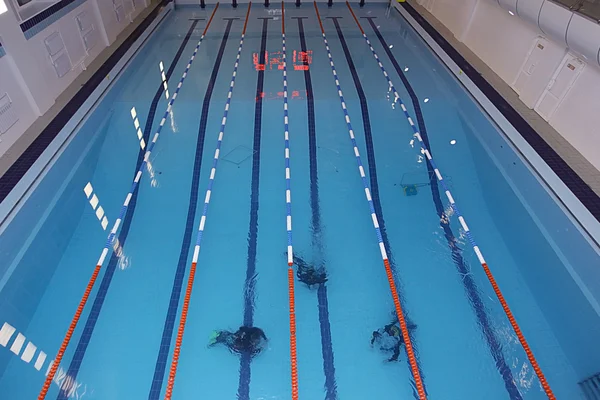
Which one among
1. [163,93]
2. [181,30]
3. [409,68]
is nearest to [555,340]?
[409,68]

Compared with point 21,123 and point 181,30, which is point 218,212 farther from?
point 181,30

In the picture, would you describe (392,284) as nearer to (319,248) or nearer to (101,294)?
(319,248)

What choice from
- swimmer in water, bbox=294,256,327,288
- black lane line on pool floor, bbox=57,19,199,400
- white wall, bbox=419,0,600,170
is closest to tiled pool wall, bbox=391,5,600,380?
white wall, bbox=419,0,600,170

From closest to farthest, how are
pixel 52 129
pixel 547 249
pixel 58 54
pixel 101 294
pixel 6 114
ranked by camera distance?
pixel 101 294, pixel 547 249, pixel 6 114, pixel 52 129, pixel 58 54

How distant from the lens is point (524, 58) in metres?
5.59

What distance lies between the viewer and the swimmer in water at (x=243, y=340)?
10.2 feet

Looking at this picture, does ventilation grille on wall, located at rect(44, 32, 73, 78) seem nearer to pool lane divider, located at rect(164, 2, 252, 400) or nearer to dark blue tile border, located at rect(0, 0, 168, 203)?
dark blue tile border, located at rect(0, 0, 168, 203)

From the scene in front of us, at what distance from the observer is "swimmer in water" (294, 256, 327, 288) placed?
356 centimetres

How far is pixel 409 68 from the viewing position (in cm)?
704

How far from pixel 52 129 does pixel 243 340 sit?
151 inches

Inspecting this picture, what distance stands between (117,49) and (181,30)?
2.08 meters

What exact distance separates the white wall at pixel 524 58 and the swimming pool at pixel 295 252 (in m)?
0.78

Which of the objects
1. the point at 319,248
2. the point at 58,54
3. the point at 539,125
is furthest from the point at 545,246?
the point at 58,54

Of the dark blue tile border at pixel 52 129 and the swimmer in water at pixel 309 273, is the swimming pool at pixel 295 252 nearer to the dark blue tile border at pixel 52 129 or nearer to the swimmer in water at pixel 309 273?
the swimmer in water at pixel 309 273
